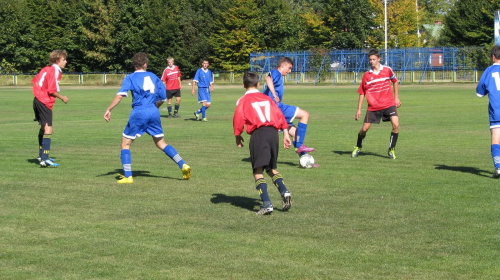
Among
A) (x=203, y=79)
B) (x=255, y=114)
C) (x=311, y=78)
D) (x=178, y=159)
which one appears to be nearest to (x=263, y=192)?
(x=255, y=114)

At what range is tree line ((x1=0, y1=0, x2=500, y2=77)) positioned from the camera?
7694 centimetres

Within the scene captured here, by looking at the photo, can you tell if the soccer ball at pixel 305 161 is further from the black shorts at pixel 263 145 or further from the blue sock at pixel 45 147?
the blue sock at pixel 45 147

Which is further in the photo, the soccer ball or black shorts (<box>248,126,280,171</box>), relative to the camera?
the soccer ball

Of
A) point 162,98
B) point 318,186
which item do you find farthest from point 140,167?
point 318,186

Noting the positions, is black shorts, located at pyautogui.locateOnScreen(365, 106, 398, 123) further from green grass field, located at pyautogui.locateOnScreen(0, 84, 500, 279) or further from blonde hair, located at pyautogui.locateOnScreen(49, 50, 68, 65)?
blonde hair, located at pyautogui.locateOnScreen(49, 50, 68, 65)

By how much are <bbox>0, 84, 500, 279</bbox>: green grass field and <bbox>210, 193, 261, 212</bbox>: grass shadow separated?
24 mm

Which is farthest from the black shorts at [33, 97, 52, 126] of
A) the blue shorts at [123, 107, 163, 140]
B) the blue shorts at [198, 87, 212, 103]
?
the blue shorts at [198, 87, 212, 103]

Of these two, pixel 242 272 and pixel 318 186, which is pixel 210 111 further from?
pixel 242 272

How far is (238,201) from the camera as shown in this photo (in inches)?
383

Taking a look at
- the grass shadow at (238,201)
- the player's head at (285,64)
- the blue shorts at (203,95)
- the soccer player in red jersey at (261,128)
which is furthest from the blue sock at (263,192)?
the blue shorts at (203,95)

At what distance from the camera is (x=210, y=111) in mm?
30062

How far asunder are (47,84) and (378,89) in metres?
6.39

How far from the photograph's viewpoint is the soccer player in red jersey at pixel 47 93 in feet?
44.3

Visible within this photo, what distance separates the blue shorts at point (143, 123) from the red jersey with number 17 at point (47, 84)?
9.22 ft
